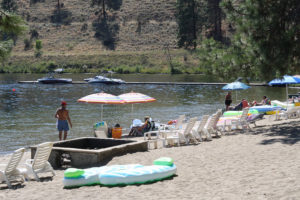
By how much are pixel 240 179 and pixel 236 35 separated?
9.16 meters

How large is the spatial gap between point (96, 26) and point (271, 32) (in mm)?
75241

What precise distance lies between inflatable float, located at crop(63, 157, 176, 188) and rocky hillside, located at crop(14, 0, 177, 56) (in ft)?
230

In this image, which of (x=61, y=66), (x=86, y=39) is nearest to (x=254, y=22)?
(x=61, y=66)

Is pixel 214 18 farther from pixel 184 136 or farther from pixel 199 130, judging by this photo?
pixel 184 136

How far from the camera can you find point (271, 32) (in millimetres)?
15320

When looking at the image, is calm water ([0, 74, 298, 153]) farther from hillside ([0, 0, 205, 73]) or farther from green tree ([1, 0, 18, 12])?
green tree ([1, 0, 18, 12])

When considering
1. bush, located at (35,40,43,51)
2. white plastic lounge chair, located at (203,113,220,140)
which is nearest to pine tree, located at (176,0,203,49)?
bush, located at (35,40,43,51)

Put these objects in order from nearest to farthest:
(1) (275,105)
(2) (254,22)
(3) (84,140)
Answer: (3) (84,140) → (2) (254,22) → (1) (275,105)

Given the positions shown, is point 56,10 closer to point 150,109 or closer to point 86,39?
point 86,39

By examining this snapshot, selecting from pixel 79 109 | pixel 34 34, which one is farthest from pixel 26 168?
pixel 34 34

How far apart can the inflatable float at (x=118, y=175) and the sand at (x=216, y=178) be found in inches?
6.2

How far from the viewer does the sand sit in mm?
7520

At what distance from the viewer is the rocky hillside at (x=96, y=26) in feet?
267

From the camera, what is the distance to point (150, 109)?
29422mm
